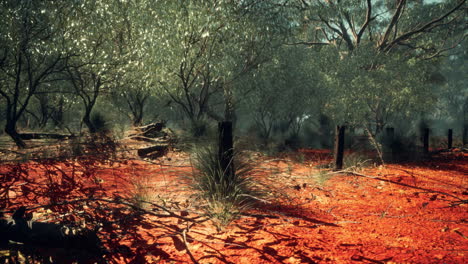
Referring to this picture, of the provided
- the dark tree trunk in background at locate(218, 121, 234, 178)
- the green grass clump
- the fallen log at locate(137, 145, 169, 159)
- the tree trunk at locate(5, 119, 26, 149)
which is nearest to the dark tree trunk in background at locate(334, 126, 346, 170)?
the green grass clump

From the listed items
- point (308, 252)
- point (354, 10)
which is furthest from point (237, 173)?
point (354, 10)

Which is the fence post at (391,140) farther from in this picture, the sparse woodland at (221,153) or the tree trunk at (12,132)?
the tree trunk at (12,132)

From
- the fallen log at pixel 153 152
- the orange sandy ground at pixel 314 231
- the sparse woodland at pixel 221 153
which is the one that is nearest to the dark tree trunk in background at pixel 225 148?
the sparse woodland at pixel 221 153

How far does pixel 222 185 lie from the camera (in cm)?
479

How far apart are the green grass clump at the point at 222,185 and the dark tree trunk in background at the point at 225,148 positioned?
57 millimetres

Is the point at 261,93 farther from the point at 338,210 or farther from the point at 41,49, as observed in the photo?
the point at 338,210

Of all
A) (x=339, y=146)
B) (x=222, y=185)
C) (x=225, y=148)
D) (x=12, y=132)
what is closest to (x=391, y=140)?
(x=339, y=146)

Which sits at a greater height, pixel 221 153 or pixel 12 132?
pixel 12 132

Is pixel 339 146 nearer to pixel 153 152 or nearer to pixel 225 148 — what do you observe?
pixel 225 148

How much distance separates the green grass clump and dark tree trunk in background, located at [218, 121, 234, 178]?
0.19 ft

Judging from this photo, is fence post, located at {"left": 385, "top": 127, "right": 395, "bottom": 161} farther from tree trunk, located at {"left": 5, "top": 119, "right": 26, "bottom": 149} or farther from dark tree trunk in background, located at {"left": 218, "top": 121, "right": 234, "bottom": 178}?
tree trunk, located at {"left": 5, "top": 119, "right": 26, "bottom": 149}

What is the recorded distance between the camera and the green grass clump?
4.41 metres

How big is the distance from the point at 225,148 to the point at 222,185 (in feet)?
2.07

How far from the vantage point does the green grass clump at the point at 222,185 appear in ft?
14.5
